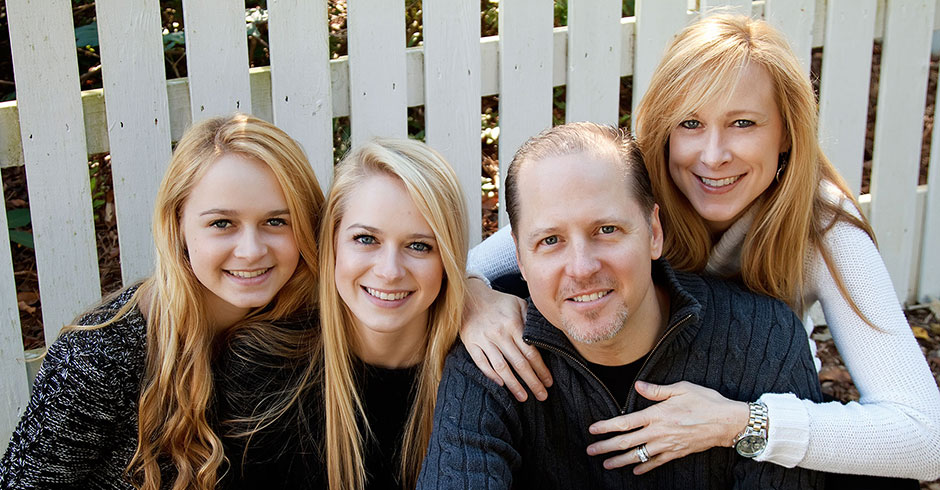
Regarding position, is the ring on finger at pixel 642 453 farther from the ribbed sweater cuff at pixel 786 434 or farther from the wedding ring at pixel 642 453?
the ribbed sweater cuff at pixel 786 434

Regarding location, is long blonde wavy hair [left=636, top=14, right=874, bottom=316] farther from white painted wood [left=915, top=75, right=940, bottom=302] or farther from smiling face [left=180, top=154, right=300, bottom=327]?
white painted wood [left=915, top=75, right=940, bottom=302]

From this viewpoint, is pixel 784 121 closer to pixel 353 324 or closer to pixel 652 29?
pixel 652 29

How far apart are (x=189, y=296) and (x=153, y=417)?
332 millimetres

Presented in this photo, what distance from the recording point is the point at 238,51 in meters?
3.01

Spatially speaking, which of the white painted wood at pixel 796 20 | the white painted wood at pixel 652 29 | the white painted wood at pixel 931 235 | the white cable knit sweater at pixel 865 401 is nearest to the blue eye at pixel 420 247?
the white cable knit sweater at pixel 865 401

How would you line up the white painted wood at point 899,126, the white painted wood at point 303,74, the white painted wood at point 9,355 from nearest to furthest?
the white painted wood at point 9,355 → the white painted wood at point 303,74 → the white painted wood at point 899,126

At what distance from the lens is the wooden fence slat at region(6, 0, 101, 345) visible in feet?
9.23

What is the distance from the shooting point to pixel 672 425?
2475 mm

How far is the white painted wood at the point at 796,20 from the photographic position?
371cm

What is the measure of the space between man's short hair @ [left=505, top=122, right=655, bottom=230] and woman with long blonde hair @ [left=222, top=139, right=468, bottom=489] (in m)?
0.23

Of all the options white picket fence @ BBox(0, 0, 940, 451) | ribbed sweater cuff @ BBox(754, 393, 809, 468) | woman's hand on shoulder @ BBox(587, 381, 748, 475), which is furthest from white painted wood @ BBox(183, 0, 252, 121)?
ribbed sweater cuff @ BBox(754, 393, 809, 468)

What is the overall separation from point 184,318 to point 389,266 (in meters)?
0.61

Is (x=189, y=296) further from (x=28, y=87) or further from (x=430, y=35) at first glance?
(x=430, y=35)

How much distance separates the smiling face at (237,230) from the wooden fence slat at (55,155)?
0.44 meters
